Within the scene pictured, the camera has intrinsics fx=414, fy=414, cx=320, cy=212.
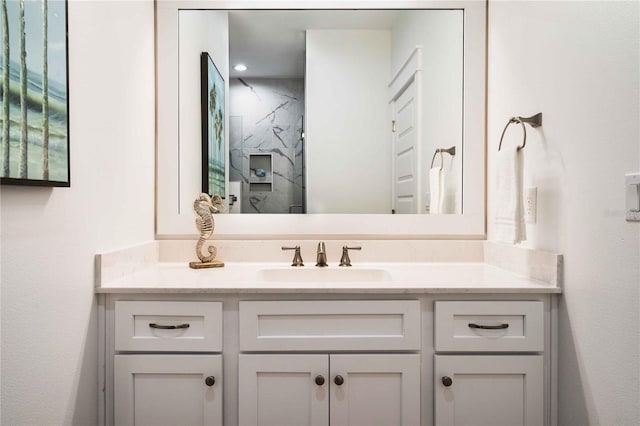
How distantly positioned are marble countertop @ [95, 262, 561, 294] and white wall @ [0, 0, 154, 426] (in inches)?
6.6

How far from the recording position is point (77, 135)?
1.19 metres

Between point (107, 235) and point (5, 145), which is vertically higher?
point (5, 145)

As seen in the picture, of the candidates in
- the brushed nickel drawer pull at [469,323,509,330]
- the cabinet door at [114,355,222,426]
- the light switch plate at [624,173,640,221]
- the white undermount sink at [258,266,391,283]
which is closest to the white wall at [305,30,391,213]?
the white undermount sink at [258,266,391,283]

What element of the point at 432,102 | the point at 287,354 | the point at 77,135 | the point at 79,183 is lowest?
the point at 287,354

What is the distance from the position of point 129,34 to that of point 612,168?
1.63 m

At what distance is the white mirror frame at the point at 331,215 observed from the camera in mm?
1827

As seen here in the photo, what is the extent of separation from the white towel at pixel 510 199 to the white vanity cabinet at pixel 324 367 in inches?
17.7

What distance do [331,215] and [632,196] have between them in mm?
1114

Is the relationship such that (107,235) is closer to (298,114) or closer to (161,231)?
(161,231)

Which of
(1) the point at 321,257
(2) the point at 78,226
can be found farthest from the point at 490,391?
(2) the point at 78,226

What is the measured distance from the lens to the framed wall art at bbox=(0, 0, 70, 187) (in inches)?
34.7

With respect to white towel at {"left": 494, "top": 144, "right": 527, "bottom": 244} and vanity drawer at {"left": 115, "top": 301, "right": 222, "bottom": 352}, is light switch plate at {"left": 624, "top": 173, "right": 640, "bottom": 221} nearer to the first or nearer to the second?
white towel at {"left": 494, "top": 144, "right": 527, "bottom": 244}

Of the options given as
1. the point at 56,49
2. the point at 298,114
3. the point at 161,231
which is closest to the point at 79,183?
the point at 56,49

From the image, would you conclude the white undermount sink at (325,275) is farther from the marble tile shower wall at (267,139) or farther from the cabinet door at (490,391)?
the cabinet door at (490,391)
